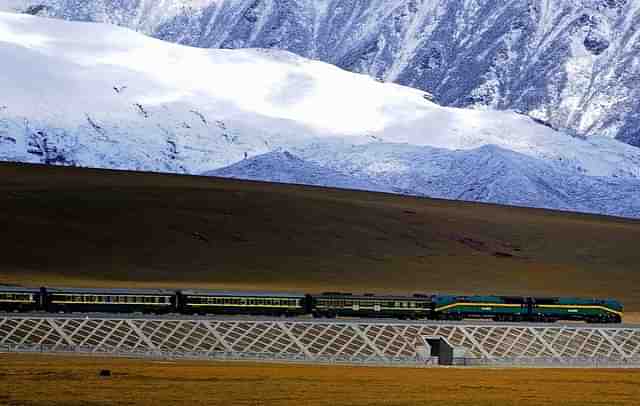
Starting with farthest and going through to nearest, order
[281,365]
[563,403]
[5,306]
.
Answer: [5,306]
[281,365]
[563,403]

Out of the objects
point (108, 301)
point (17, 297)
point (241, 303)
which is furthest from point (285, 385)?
point (17, 297)

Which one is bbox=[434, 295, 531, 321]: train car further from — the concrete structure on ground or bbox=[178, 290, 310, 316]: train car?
bbox=[178, 290, 310, 316]: train car

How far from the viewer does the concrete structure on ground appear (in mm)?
93250

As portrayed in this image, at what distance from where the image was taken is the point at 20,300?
341 ft

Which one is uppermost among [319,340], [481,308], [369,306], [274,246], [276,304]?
[319,340]

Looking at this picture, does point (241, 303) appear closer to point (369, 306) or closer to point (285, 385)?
point (369, 306)

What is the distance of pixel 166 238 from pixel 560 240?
170 ft

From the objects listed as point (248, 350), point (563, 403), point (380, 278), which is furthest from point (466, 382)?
point (380, 278)

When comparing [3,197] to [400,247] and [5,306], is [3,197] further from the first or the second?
[5,306]

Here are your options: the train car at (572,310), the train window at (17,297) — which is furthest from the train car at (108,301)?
the train car at (572,310)

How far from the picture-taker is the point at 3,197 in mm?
175375

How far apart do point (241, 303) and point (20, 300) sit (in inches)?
577

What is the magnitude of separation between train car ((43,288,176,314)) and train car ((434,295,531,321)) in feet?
62.9

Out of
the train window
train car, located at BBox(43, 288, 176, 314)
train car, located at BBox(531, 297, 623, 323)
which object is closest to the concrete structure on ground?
train car, located at BBox(43, 288, 176, 314)
